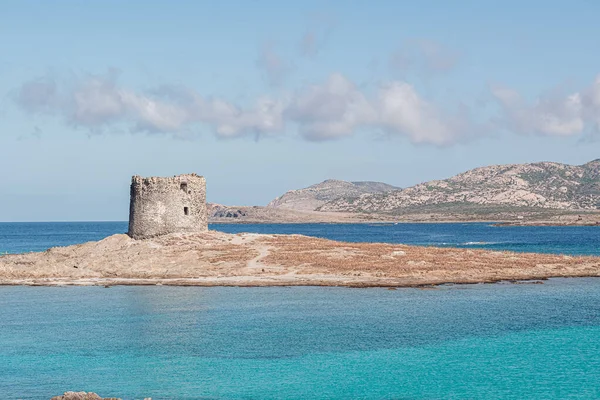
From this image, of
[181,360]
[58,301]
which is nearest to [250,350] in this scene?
[181,360]

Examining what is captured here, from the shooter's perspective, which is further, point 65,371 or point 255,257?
point 255,257

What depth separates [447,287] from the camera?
5112 centimetres

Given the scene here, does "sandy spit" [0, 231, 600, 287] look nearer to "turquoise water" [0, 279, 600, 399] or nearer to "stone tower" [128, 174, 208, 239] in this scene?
"stone tower" [128, 174, 208, 239]

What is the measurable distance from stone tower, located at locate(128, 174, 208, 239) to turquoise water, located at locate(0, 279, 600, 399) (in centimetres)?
1551

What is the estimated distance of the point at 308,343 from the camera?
33.4 m

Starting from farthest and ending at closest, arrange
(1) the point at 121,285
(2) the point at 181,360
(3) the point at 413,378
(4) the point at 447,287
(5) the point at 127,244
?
1. (5) the point at 127,244
2. (1) the point at 121,285
3. (4) the point at 447,287
4. (2) the point at 181,360
5. (3) the point at 413,378

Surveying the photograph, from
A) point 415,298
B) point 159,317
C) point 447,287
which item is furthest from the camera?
point 447,287

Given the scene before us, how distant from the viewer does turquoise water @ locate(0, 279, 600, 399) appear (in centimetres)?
2641

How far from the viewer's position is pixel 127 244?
65.1 m

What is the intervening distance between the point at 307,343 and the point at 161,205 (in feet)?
115

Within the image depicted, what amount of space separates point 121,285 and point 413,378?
32.1 metres

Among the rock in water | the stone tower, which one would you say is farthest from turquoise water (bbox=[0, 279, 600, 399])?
the stone tower

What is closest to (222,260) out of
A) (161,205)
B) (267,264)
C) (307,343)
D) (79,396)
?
(267,264)

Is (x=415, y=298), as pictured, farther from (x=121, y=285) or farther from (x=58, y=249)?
(x=58, y=249)
